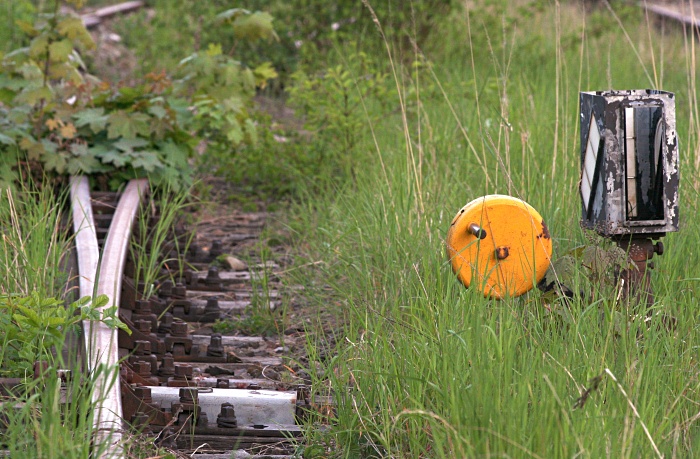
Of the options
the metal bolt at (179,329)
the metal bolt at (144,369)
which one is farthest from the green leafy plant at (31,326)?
the metal bolt at (179,329)

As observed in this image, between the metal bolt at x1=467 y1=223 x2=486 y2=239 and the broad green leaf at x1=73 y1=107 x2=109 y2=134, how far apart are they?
3.08m

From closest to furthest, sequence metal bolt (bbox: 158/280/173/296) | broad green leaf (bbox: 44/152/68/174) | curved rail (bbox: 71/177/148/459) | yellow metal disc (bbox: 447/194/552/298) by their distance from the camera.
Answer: curved rail (bbox: 71/177/148/459) → yellow metal disc (bbox: 447/194/552/298) → metal bolt (bbox: 158/280/173/296) → broad green leaf (bbox: 44/152/68/174)

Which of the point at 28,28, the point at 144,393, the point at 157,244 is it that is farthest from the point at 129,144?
the point at 144,393

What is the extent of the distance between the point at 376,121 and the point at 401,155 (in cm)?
108

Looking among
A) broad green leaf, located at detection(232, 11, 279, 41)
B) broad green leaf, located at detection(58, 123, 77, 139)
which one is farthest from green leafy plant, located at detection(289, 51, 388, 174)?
broad green leaf, located at detection(58, 123, 77, 139)

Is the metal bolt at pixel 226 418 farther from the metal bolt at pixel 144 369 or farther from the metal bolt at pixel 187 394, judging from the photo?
the metal bolt at pixel 144 369

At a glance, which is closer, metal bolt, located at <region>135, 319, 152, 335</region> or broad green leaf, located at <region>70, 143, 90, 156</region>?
metal bolt, located at <region>135, 319, 152, 335</region>

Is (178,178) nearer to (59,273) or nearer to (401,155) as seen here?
(401,155)

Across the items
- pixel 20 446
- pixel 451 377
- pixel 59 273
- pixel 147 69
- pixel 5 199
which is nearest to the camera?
pixel 20 446

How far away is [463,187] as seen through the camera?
4.37 m

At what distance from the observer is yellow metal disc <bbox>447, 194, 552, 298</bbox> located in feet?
9.28

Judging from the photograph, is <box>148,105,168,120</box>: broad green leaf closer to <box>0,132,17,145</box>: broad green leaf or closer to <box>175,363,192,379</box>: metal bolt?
<box>0,132,17,145</box>: broad green leaf

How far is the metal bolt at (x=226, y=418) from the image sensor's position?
9.33 feet

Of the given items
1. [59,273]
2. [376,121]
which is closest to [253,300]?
[59,273]
